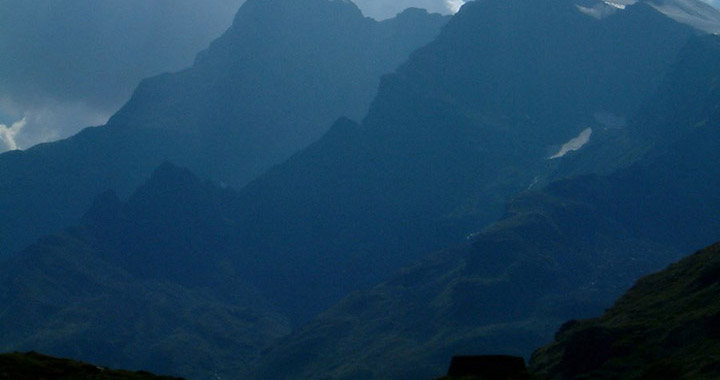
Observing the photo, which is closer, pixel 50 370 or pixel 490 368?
Answer: pixel 50 370

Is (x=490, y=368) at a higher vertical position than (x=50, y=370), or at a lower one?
lower

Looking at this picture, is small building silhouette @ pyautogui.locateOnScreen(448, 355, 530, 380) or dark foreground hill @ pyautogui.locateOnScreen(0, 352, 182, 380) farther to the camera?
small building silhouette @ pyautogui.locateOnScreen(448, 355, 530, 380)

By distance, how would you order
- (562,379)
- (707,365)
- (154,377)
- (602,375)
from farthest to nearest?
(562,379)
(602,375)
(707,365)
(154,377)

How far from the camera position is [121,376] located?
85.8 meters

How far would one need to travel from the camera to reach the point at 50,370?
84.9m

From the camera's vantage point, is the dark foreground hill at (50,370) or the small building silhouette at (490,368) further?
the small building silhouette at (490,368)

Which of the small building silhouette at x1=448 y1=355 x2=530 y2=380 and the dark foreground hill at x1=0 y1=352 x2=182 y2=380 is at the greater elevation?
the dark foreground hill at x1=0 y1=352 x2=182 y2=380

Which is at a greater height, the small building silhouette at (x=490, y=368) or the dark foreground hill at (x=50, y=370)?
the dark foreground hill at (x=50, y=370)

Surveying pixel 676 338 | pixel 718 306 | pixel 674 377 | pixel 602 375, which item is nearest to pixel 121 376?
Answer: pixel 674 377

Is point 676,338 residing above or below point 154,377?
below

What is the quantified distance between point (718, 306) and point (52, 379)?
521 ft

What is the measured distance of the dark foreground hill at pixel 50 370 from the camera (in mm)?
81062

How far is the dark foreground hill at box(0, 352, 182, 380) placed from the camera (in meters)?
81.1

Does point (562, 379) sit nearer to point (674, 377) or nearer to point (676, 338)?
point (676, 338)
